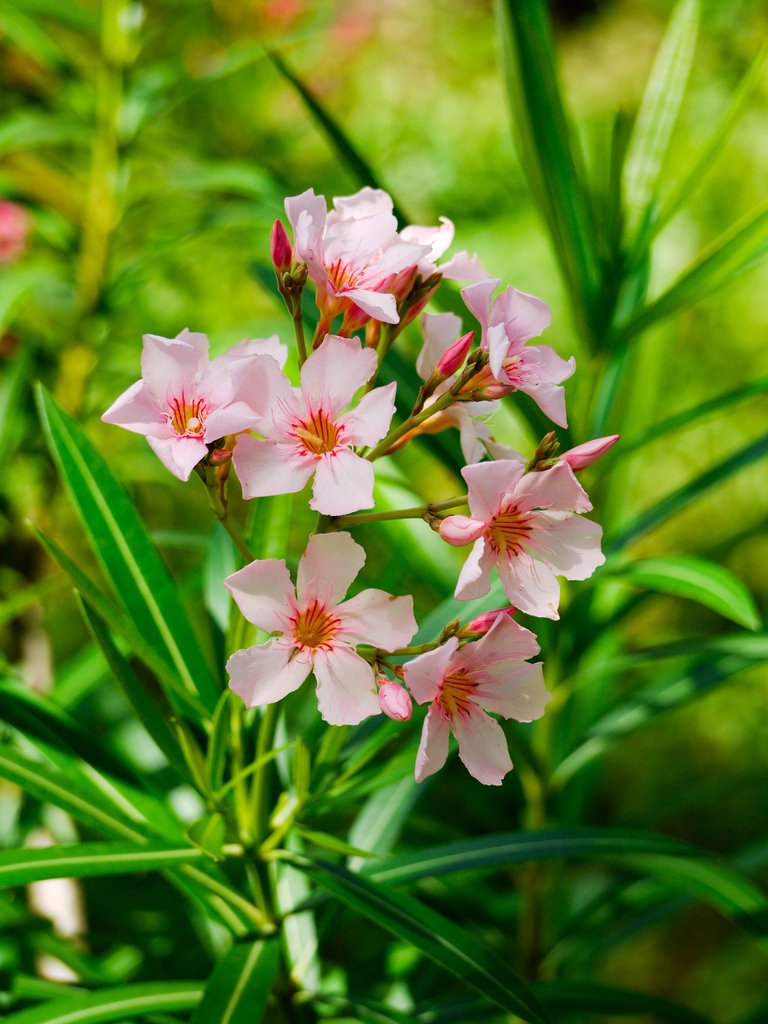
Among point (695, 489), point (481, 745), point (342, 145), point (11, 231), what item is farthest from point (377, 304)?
point (11, 231)

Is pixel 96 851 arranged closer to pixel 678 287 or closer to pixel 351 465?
pixel 351 465

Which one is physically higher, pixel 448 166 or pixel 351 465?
pixel 448 166

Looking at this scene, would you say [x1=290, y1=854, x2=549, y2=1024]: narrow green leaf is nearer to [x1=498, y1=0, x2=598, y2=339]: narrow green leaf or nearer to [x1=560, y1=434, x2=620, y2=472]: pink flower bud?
[x1=560, y1=434, x2=620, y2=472]: pink flower bud

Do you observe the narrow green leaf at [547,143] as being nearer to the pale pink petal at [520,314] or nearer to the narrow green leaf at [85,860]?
the pale pink petal at [520,314]

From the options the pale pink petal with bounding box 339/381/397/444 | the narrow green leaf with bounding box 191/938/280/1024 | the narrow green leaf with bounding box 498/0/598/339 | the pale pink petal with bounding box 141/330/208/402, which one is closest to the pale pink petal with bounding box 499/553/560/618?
the pale pink petal with bounding box 339/381/397/444

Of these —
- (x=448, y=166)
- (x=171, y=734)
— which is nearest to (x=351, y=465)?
(x=171, y=734)
